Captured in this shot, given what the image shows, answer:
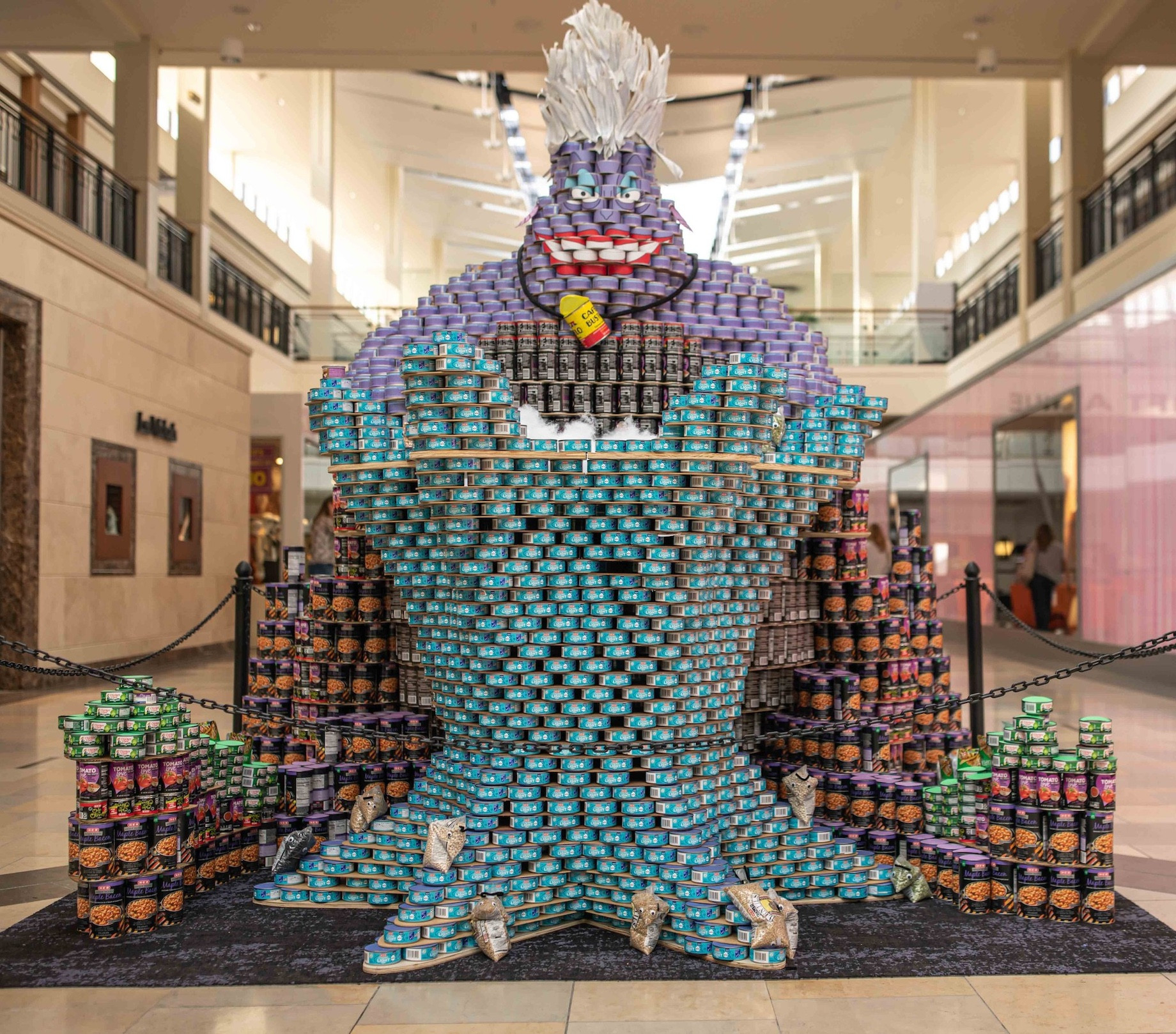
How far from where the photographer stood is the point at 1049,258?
704 inches

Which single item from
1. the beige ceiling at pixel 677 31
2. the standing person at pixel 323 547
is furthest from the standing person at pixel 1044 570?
the standing person at pixel 323 547

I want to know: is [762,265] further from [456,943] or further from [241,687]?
[456,943]

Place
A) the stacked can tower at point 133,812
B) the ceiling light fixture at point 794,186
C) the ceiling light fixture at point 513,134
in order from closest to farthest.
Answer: the stacked can tower at point 133,812 < the ceiling light fixture at point 513,134 < the ceiling light fixture at point 794,186

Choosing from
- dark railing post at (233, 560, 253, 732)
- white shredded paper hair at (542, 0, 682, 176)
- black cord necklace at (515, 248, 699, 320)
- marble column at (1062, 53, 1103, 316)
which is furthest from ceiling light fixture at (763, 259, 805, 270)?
black cord necklace at (515, 248, 699, 320)

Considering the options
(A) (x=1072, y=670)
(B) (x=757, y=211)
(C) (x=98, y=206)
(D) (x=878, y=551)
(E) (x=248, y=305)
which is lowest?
(A) (x=1072, y=670)

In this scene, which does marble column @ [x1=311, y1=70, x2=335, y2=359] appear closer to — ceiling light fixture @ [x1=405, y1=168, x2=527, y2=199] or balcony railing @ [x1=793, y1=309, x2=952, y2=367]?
ceiling light fixture @ [x1=405, y1=168, x2=527, y2=199]

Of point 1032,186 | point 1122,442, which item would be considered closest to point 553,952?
point 1122,442

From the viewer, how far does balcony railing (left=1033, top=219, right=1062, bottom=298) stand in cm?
1739

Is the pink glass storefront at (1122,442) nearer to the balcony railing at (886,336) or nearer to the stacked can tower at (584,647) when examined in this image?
the stacked can tower at (584,647)

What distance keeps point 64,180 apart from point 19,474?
189 inches

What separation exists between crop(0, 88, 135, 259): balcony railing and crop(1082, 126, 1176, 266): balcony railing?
13041 mm

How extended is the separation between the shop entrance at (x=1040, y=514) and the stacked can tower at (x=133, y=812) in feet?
33.2

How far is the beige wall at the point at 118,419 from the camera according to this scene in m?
11.7

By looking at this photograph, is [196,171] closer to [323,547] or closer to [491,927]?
[323,547]
